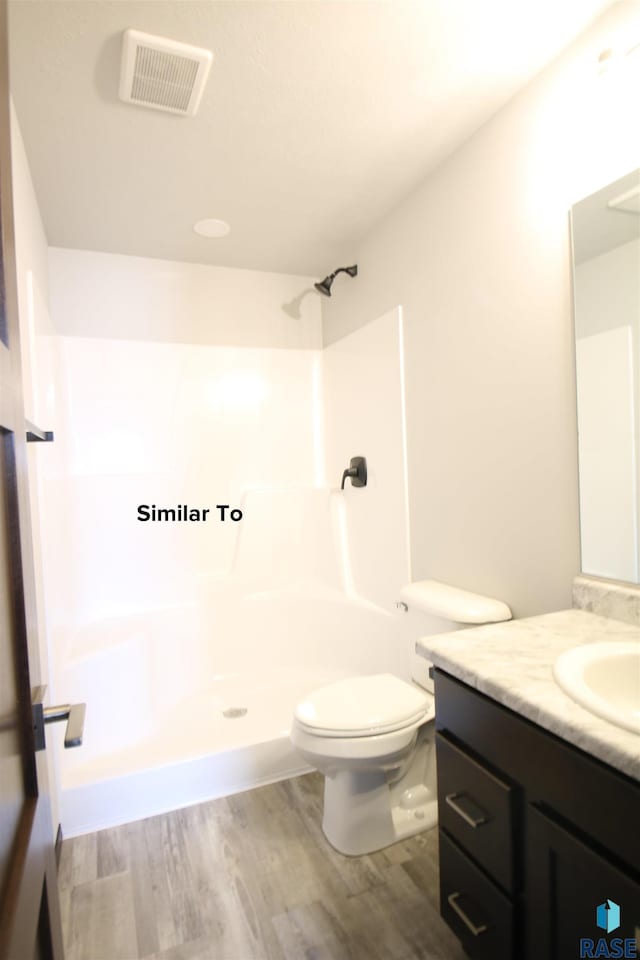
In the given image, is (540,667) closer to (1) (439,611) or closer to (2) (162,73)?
(1) (439,611)

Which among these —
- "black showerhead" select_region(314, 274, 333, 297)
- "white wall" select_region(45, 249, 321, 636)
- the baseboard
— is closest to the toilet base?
the baseboard

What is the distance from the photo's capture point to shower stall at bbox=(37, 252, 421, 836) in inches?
83.7

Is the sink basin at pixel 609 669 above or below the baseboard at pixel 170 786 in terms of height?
above

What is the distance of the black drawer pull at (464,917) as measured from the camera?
1.08 m

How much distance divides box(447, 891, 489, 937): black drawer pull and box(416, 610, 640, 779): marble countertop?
541mm

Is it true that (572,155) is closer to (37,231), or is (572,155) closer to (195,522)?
(37,231)

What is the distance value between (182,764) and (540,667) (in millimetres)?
1517

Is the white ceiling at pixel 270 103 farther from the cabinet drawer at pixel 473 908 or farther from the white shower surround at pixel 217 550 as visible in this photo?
the cabinet drawer at pixel 473 908

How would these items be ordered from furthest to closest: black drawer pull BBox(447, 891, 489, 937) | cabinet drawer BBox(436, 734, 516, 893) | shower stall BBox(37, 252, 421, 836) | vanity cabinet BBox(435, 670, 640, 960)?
1. shower stall BBox(37, 252, 421, 836)
2. black drawer pull BBox(447, 891, 489, 937)
3. cabinet drawer BBox(436, 734, 516, 893)
4. vanity cabinet BBox(435, 670, 640, 960)

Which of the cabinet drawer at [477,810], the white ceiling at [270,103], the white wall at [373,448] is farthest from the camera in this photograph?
the white wall at [373,448]

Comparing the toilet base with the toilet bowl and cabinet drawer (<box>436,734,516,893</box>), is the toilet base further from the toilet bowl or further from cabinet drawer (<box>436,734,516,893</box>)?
cabinet drawer (<box>436,734,516,893</box>)

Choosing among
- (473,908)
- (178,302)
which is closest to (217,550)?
(178,302)

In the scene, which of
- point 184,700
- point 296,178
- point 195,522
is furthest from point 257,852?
point 296,178

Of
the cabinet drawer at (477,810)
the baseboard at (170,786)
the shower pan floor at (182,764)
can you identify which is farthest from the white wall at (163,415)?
the cabinet drawer at (477,810)
